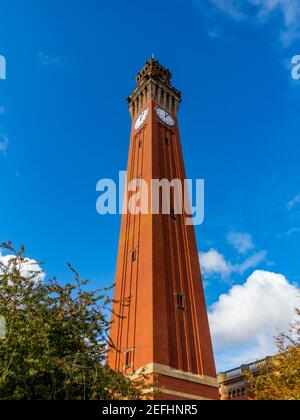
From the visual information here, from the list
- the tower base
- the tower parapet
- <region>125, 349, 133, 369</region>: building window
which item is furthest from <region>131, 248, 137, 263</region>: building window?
the tower parapet

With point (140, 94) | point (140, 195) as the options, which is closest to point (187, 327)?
point (140, 195)

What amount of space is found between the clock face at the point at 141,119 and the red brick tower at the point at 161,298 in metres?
1.68

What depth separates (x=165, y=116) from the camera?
4134cm

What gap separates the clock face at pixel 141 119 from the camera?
40.2 meters

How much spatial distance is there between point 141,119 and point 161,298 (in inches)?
895

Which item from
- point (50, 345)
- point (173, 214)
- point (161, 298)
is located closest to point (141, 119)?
point (173, 214)

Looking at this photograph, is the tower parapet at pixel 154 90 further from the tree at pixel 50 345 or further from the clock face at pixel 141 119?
the tree at pixel 50 345

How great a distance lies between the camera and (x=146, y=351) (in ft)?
73.6

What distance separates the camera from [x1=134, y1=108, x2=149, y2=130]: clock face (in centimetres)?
4019

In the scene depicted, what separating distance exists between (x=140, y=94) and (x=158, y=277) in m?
24.9

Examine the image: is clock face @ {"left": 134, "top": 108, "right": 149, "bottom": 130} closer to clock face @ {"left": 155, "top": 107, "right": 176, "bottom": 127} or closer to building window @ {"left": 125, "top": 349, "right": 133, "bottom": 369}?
clock face @ {"left": 155, "top": 107, "right": 176, "bottom": 127}

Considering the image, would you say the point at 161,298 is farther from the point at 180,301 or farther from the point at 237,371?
the point at 237,371

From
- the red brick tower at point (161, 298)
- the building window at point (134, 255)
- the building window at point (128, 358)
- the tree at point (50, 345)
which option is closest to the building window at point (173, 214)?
the red brick tower at point (161, 298)

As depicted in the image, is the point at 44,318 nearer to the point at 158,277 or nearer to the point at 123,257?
the point at 158,277
